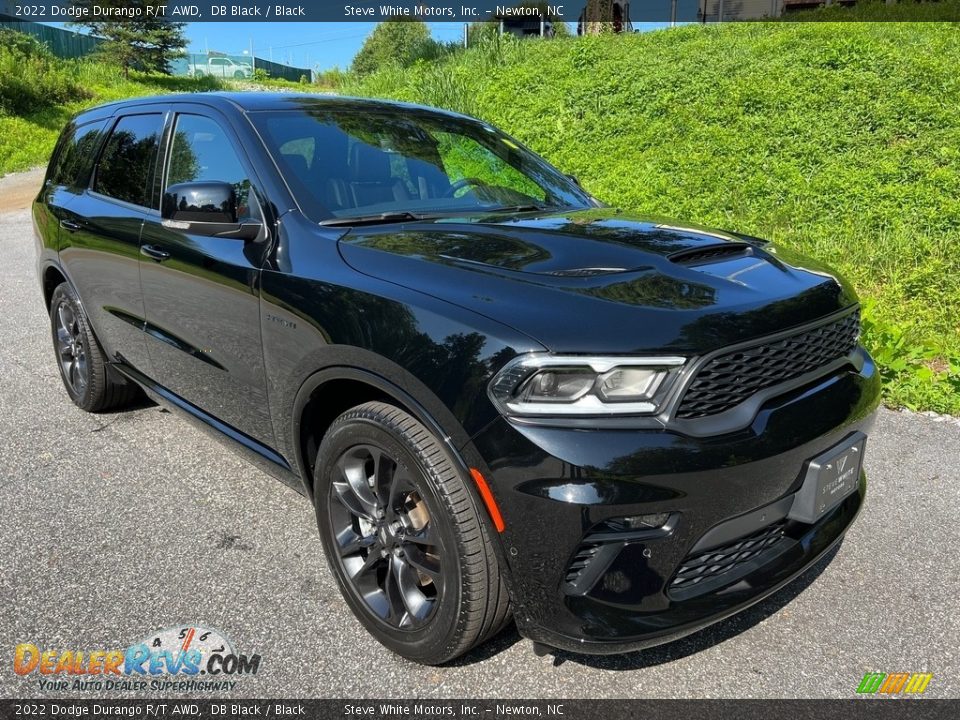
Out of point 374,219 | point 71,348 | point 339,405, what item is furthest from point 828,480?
point 71,348

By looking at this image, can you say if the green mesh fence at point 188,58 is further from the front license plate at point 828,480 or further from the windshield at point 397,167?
the front license plate at point 828,480

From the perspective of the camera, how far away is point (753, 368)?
213 centimetres

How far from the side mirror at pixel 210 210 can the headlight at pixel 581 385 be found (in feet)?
4.37

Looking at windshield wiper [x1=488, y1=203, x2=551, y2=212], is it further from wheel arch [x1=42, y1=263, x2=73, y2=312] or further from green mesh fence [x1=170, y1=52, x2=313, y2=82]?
green mesh fence [x1=170, y1=52, x2=313, y2=82]

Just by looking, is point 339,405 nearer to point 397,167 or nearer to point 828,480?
point 397,167

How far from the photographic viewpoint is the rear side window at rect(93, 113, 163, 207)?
144 inches

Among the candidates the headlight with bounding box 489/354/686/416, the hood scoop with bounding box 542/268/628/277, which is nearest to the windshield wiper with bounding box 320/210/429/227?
the hood scoop with bounding box 542/268/628/277

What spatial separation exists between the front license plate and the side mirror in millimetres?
2040

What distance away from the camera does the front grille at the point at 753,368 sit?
202 centimetres

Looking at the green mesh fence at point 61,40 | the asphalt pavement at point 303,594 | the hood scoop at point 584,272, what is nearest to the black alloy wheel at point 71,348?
the asphalt pavement at point 303,594

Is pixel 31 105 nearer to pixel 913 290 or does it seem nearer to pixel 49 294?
pixel 49 294

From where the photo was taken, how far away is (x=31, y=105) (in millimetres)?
23141

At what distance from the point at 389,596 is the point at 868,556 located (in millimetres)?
1949

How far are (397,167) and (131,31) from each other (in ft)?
134
